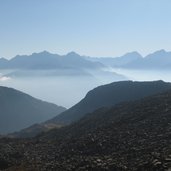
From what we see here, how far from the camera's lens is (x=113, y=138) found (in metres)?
39.5

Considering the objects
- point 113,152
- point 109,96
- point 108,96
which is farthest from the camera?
point 108,96

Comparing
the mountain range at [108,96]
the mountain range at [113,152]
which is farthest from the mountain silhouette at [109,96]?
the mountain range at [113,152]

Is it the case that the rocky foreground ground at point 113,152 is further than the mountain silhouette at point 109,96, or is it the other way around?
the mountain silhouette at point 109,96

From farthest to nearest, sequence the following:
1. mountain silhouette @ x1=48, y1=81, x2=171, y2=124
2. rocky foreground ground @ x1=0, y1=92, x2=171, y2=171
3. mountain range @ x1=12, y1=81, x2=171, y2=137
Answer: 1. mountain silhouette @ x1=48, y1=81, x2=171, y2=124
2. mountain range @ x1=12, y1=81, x2=171, y2=137
3. rocky foreground ground @ x1=0, y1=92, x2=171, y2=171

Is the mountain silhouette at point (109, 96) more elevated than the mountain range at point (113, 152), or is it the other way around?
the mountain silhouette at point (109, 96)

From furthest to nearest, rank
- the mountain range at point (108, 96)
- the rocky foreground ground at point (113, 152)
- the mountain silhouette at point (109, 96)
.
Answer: the mountain silhouette at point (109, 96) < the mountain range at point (108, 96) < the rocky foreground ground at point (113, 152)

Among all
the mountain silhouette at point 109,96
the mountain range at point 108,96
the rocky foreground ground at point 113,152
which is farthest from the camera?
the mountain silhouette at point 109,96

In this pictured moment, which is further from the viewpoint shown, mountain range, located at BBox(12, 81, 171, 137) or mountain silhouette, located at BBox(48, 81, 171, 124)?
mountain silhouette, located at BBox(48, 81, 171, 124)

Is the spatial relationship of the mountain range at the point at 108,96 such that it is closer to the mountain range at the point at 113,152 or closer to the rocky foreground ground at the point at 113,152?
the rocky foreground ground at the point at 113,152

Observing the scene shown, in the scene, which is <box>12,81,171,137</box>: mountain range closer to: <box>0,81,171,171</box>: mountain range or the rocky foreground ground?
the rocky foreground ground

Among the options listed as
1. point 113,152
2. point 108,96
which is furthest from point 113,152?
point 108,96

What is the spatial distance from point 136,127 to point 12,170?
1842cm

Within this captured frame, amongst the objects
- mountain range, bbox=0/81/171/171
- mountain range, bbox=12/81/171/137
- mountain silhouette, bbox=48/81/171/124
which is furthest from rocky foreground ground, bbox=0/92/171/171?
mountain range, bbox=12/81/171/137

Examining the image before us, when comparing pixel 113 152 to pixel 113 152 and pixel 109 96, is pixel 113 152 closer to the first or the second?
pixel 113 152
